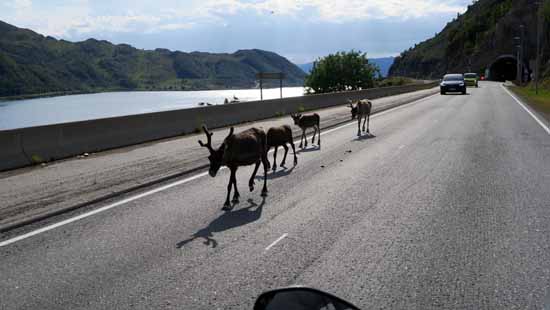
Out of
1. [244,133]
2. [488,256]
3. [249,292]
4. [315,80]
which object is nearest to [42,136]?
[244,133]

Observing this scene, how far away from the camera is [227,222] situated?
24.8 feet

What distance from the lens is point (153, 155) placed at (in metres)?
14.2

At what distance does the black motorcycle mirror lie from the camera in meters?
2.20

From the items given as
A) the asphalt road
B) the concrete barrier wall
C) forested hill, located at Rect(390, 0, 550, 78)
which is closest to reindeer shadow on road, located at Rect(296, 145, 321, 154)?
the asphalt road

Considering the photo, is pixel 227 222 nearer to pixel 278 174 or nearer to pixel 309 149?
pixel 278 174

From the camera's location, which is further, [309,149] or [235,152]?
[309,149]

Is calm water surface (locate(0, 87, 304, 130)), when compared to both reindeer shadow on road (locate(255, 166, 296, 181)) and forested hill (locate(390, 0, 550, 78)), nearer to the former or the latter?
reindeer shadow on road (locate(255, 166, 296, 181))

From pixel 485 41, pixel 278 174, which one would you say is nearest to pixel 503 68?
pixel 485 41

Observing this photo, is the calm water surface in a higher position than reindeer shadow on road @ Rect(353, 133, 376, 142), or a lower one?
higher

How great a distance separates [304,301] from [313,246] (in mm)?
4119

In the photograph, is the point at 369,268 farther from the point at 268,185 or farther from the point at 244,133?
the point at 268,185

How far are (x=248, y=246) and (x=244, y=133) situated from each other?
114 inches

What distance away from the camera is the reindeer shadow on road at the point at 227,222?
6.66 metres

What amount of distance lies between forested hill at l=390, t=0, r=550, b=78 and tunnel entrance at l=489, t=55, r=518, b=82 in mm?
2286
